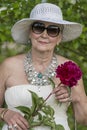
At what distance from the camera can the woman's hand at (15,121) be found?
3.55 m

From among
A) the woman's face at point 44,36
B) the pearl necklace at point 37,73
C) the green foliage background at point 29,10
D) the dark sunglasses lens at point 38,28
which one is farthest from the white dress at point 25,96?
the green foliage background at point 29,10

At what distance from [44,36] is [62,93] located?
0.50m

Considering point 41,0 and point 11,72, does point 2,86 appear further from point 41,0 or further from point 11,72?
point 41,0

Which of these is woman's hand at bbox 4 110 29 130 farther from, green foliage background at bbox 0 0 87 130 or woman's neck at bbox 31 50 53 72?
green foliage background at bbox 0 0 87 130

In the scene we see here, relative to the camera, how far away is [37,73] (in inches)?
160

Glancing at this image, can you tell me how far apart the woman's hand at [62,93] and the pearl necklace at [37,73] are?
325 mm

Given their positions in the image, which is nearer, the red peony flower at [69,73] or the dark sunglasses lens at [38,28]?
the red peony flower at [69,73]

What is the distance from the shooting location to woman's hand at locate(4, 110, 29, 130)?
3553mm

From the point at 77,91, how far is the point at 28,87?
37cm

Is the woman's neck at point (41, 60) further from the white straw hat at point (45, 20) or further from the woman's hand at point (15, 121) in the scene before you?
the woman's hand at point (15, 121)

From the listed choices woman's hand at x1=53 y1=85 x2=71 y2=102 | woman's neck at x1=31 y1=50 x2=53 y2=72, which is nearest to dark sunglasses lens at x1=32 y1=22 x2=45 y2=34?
woman's neck at x1=31 y1=50 x2=53 y2=72

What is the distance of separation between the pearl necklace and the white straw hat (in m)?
0.19

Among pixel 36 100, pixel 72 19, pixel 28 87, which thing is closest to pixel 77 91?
pixel 28 87

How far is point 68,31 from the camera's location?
4215 millimetres
